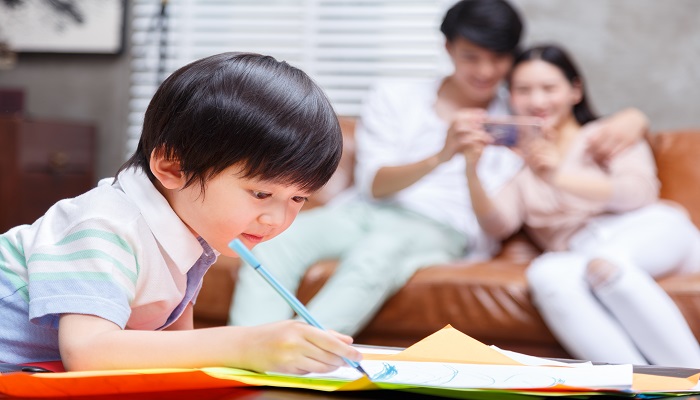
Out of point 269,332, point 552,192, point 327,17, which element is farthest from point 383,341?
point 327,17

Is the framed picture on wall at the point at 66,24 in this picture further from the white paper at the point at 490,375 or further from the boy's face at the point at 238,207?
the white paper at the point at 490,375

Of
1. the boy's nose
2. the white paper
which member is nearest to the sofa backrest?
the white paper

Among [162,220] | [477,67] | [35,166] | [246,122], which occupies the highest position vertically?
[246,122]

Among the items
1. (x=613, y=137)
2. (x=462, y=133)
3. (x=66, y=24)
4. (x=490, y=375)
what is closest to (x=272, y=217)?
(x=490, y=375)

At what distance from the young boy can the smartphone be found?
4.90 ft

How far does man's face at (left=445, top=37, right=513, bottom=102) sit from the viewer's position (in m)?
2.38

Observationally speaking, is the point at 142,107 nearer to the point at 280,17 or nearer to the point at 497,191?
the point at 280,17

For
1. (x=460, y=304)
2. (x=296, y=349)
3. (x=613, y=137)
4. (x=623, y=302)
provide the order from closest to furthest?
(x=296, y=349)
(x=623, y=302)
(x=460, y=304)
(x=613, y=137)

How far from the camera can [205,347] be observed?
639 millimetres

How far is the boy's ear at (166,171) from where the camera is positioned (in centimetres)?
74

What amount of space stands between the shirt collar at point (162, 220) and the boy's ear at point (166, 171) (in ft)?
0.09

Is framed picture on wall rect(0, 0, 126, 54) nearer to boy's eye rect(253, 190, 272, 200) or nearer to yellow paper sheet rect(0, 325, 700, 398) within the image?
boy's eye rect(253, 190, 272, 200)

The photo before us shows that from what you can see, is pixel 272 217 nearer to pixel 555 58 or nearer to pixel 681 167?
pixel 555 58

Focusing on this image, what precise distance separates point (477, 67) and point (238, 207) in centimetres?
177
